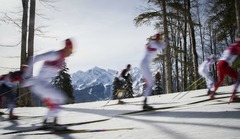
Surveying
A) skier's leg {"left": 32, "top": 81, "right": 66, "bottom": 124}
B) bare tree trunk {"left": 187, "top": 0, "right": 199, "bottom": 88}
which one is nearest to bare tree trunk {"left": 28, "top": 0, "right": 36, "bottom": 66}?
bare tree trunk {"left": 187, "top": 0, "right": 199, "bottom": 88}

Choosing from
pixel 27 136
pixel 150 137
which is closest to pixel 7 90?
pixel 27 136

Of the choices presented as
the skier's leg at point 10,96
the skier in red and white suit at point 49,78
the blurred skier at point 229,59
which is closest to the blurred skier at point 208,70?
the blurred skier at point 229,59

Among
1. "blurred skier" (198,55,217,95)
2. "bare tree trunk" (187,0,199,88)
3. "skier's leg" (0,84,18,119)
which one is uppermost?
"bare tree trunk" (187,0,199,88)

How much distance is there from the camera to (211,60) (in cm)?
1065

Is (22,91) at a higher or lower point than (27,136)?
higher

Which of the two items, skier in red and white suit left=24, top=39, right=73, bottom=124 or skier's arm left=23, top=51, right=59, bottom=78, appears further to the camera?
skier in red and white suit left=24, top=39, right=73, bottom=124

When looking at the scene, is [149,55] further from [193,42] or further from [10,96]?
[193,42]

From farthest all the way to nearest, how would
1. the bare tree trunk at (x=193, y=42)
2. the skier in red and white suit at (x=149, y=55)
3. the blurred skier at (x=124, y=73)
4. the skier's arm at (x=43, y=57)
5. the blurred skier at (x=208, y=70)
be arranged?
1. the bare tree trunk at (x=193, y=42)
2. the blurred skier at (x=124, y=73)
3. the blurred skier at (x=208, y=70)
4. the skier in red and white suit at (x=149, y=55)
5. the skier's arm at (x=43, y=57)

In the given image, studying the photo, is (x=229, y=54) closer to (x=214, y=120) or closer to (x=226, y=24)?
(x=214, y=120)

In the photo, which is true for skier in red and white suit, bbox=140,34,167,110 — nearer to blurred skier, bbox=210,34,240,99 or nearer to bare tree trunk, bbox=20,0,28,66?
blurred skier, bbox=210,34,240,99

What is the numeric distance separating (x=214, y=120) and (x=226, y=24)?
51.2ft

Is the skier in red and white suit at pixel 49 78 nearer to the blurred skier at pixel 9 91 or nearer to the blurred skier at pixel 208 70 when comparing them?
the blurred skier at pixel 9 91

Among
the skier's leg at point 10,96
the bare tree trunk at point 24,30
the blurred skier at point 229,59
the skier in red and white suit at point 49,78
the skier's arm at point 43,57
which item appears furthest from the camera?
the bare tree trunk at point 24,30

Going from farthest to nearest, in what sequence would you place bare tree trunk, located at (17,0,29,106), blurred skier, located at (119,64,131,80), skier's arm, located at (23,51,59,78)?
bare tree trunk, located at (17,0,29,106), blurred skier, located at (119,64,131,80), skier's arm, located at (23,51,59,78)
